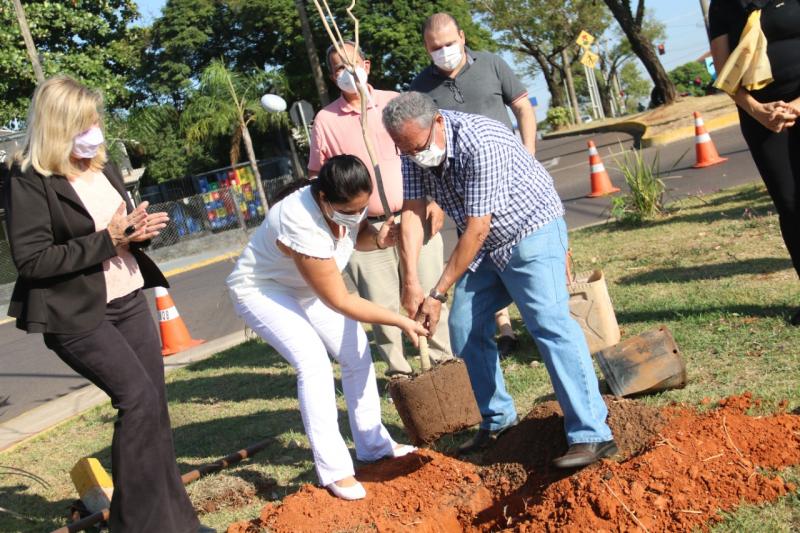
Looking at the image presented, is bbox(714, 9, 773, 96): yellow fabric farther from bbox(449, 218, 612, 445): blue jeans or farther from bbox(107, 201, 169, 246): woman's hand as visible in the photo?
bbox(107, 201, 169, 246): woman's hand

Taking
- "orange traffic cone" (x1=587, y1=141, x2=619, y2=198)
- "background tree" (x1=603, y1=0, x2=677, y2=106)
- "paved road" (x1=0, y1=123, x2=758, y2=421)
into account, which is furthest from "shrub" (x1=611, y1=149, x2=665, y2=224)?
"background tree" (x1=603, y1=0, x2=677, y2=106)

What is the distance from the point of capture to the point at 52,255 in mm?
3533

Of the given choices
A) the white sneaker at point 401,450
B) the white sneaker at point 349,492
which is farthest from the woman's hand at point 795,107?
the white sneaker at point 349,492

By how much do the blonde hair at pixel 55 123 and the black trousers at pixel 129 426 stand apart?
67 cm

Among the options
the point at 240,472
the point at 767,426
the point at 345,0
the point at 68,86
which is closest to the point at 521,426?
the point at 767,426

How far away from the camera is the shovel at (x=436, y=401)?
4324mm

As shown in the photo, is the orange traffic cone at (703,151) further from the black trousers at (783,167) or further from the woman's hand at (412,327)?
the woman's hand at (412,327)

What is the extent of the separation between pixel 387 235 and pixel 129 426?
1491mm

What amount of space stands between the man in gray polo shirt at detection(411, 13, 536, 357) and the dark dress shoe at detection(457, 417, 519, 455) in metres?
1.78

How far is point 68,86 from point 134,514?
5.98ft

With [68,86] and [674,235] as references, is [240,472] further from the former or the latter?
[674,235]

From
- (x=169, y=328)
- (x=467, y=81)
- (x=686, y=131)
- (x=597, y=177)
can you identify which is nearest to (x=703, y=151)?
(x=597, y=177)

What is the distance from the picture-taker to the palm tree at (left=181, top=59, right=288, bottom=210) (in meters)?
30.4

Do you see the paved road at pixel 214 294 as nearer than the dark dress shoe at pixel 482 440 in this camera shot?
No
